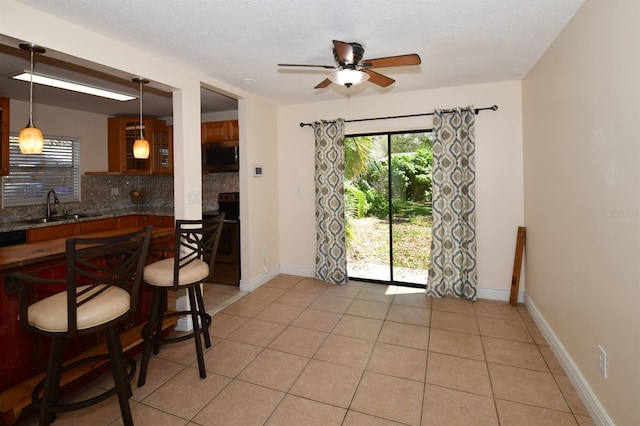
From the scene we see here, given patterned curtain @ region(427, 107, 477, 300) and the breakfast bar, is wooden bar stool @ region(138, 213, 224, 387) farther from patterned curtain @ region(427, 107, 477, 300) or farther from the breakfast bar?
patterned curtain @ region(427, 107, 477, 300)

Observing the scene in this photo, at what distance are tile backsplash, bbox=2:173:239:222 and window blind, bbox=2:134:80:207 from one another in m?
0.11

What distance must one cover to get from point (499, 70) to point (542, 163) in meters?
1.04

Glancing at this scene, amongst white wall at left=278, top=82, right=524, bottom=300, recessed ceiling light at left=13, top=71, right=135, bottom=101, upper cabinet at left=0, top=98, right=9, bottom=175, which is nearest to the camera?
recessed ceiling light at left=13, top=71, right=135, bottom=101

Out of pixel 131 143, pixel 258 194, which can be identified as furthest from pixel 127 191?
pixel 258 194

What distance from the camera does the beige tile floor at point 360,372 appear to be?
76.8 inches

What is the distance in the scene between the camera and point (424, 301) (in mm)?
3738

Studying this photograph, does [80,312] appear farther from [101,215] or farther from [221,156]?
[101,215]

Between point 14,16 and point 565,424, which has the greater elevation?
point 14,16

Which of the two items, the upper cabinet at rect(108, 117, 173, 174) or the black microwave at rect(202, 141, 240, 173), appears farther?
the upper cabinet at rect(108, 117, 173, 174)

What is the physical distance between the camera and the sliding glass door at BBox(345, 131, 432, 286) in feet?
13.4

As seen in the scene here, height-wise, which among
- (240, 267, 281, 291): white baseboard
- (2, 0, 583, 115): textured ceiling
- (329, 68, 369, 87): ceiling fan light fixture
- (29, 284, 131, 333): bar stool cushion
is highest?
(2, 0, 583, 115): textured ceiling

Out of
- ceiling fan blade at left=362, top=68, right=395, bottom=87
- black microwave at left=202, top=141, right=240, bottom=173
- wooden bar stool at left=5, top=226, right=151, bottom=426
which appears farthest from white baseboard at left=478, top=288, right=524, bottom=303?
wooden bar stool at left=5, top=226, right=151, bottom=426

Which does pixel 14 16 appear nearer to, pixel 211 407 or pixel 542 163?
pixel 211 407

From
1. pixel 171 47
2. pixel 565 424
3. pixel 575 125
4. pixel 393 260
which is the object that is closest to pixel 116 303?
pixel 171 47
